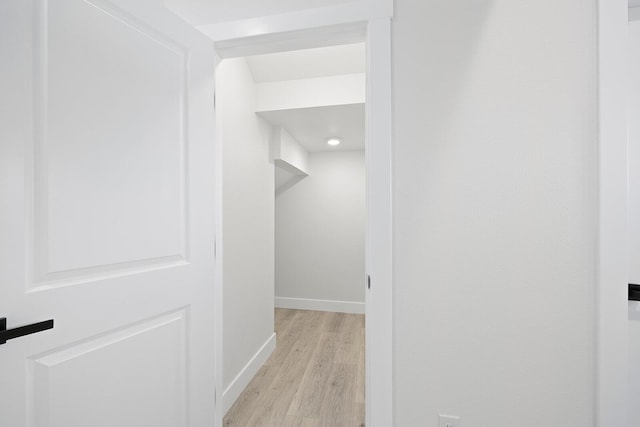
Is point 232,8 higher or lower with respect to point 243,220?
higher

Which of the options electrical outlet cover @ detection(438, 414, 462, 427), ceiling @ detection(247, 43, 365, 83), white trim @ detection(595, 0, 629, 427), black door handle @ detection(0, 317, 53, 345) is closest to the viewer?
black door handle @ detection(0, 317, 53, 345)

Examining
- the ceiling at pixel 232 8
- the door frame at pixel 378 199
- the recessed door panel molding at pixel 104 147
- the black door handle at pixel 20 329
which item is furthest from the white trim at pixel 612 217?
the black door handle at pixel 20 329

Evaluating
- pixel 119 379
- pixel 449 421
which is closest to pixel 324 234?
pixel 449 421

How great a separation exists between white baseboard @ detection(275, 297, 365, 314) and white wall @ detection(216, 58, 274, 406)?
4.46 ft

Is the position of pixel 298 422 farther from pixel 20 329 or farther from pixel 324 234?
pixel 324 234

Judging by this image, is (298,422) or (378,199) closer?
(378,199)

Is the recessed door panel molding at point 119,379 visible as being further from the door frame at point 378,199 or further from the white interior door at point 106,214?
the door frame at point 378,199

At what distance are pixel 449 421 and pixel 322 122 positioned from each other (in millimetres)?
2235

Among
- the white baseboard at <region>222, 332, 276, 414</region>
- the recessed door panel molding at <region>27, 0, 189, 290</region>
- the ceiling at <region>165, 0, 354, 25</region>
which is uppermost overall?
the ceiling at <region>165, 0, 354, 25</region>

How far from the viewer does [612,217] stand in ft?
3.41

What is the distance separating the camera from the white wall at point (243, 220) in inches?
74.9

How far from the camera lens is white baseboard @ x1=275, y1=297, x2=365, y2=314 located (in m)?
3.90

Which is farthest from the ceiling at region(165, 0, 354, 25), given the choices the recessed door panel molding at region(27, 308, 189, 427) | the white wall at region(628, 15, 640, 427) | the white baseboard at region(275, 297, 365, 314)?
the white baseboard at region(275, 297, 365, 314)

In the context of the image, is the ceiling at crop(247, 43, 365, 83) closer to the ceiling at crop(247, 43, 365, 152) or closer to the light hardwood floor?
the ceiling at crop(247, 43, 365, 152)
